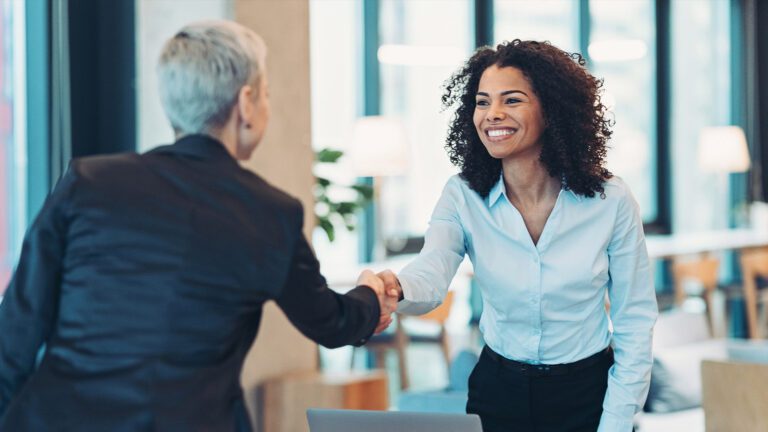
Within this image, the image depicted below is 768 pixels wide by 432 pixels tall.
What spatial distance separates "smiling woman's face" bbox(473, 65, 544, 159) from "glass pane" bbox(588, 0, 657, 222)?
22.3 ft

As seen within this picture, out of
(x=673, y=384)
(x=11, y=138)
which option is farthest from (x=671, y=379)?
(x=11, y=138)

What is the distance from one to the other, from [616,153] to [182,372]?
26.4 ft

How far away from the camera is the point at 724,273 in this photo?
10.1 metres

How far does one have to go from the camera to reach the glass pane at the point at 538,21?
801 cm

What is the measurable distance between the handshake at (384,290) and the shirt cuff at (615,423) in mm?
503

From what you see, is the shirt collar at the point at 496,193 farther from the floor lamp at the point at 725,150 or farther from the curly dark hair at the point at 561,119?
the floor lamp at the point at 725,150

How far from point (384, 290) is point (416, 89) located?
16.2 ft

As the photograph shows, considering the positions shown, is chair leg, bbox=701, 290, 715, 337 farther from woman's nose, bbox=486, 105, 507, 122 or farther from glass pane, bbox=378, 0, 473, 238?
woman's nose, bbox=486, 105, 507, 122

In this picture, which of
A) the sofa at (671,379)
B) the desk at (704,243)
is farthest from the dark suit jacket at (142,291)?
the desk at (704,243)

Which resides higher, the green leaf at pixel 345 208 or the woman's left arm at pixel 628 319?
the green leaf at pixel 345 208

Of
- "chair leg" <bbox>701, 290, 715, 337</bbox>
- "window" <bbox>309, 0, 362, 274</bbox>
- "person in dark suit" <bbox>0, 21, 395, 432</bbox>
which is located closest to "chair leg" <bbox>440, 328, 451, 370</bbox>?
"window" <bbox>309, 0, 362, 274</bbox>

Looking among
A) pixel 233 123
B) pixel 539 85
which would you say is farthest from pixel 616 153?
pixel 233 123

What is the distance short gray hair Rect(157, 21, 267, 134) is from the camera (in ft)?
5.63

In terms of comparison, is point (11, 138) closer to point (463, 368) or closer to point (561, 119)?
point (463, 368)
